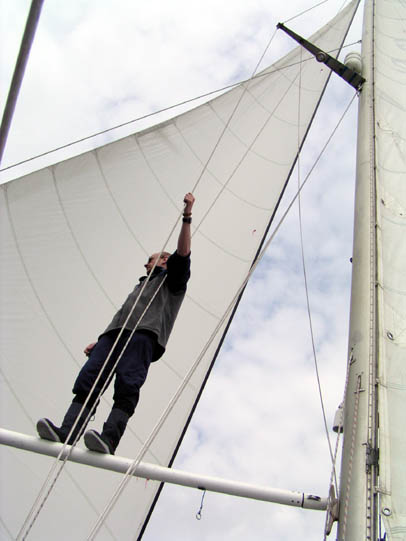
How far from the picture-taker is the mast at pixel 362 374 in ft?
6.95

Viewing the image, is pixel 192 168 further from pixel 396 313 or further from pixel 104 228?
pixel 396 313

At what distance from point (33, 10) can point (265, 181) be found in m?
4.43

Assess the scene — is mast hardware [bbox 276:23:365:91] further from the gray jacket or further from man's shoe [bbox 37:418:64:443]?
man's shoe [bbox 37:418:64:443]

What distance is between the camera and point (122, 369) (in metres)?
2.51

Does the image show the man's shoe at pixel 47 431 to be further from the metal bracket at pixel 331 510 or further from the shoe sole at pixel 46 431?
the metal bracket at pixel 331 510

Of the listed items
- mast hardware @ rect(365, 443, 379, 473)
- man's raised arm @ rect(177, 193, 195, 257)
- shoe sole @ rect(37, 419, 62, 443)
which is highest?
man's raised arm @ rect(177, 193, 195, 257)

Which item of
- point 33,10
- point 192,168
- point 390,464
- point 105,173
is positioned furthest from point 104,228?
point 33,10

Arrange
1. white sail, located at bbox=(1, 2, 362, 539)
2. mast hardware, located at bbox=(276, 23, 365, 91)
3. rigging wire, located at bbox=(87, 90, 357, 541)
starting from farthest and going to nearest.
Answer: mast hardware, located at bbox=(276, 23, 365, 91) < white sail, located at bbox=(1, 2, 362, 539) < rigging wire, located at bbox=(87, 90, 357, 541)

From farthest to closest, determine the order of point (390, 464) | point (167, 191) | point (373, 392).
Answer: point (167, 191), point (373, 392), point (390, 464)

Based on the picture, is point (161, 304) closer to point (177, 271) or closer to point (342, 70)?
point (177, 271)

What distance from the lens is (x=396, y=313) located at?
9.53ft

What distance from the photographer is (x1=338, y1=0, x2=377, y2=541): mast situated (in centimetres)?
212

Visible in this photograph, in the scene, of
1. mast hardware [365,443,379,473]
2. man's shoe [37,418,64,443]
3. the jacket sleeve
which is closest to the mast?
mast hardware [365,443,379,473]

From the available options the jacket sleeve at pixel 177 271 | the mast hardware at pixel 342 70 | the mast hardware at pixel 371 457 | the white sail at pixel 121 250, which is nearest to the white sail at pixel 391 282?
the mast hardware at pixel 371 457
